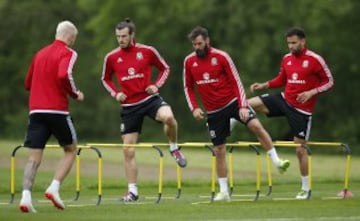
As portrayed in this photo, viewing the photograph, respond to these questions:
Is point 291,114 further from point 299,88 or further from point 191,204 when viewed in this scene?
point 191,204

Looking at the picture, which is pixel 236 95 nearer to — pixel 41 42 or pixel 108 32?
pixel 108 32

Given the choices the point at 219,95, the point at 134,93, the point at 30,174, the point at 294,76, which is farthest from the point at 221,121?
the point at 30,174

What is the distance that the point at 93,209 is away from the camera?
1600 cm

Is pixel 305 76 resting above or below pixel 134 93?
above

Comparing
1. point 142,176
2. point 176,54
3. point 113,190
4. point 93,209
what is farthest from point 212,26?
point 93,209

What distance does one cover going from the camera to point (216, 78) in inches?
704

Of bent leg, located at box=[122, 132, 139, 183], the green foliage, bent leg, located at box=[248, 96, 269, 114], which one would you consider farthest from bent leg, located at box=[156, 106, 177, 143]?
the green foliage

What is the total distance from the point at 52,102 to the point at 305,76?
4873 millimetres

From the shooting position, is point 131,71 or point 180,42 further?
point 180,42

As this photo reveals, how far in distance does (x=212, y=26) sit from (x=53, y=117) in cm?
5090

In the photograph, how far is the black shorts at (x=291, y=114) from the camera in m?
19.1

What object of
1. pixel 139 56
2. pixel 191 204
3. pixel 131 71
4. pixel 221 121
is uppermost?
pixel 139 56

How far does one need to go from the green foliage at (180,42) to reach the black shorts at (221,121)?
41.1 meters

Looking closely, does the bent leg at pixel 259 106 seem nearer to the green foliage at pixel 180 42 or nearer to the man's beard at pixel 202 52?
the man's beard at pixel 202 52
